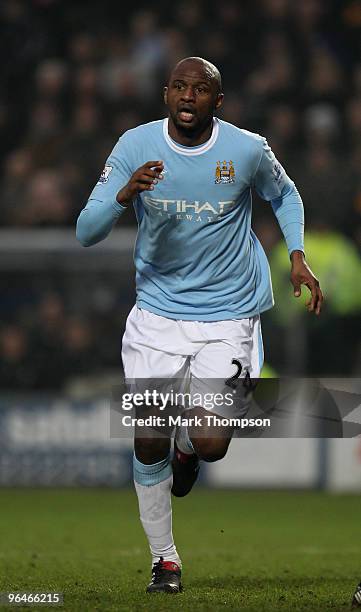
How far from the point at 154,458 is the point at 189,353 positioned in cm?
49

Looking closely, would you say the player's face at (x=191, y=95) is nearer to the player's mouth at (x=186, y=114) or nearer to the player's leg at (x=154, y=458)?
the player's mouth at (x=186, y=114)

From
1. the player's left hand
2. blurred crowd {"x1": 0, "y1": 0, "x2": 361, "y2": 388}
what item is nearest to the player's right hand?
the player's left hand

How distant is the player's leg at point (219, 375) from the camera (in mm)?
5941

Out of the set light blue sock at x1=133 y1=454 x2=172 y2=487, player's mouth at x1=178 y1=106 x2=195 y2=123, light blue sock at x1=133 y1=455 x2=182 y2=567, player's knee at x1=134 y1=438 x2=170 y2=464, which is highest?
player's mouth at x1=178 y1=106 x2=195 y2=123

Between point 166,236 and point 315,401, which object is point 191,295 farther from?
point 315,401

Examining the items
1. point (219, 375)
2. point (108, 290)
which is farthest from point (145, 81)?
point (219, 375)

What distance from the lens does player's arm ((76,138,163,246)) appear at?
17.6 feet

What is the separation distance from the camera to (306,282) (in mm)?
5602

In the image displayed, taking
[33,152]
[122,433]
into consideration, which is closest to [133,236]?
[33,152]

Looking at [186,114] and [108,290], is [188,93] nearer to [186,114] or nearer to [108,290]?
[186,114]

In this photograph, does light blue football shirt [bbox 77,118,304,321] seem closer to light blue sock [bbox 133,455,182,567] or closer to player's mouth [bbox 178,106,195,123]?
player's mouth [bbox 178,106,195,123]

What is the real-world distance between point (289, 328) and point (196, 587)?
6.02 meters

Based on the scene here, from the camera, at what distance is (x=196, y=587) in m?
6.20

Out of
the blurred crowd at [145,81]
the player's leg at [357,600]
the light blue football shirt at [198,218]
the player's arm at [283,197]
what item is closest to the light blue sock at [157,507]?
the light blue football shirt at [198,218]
